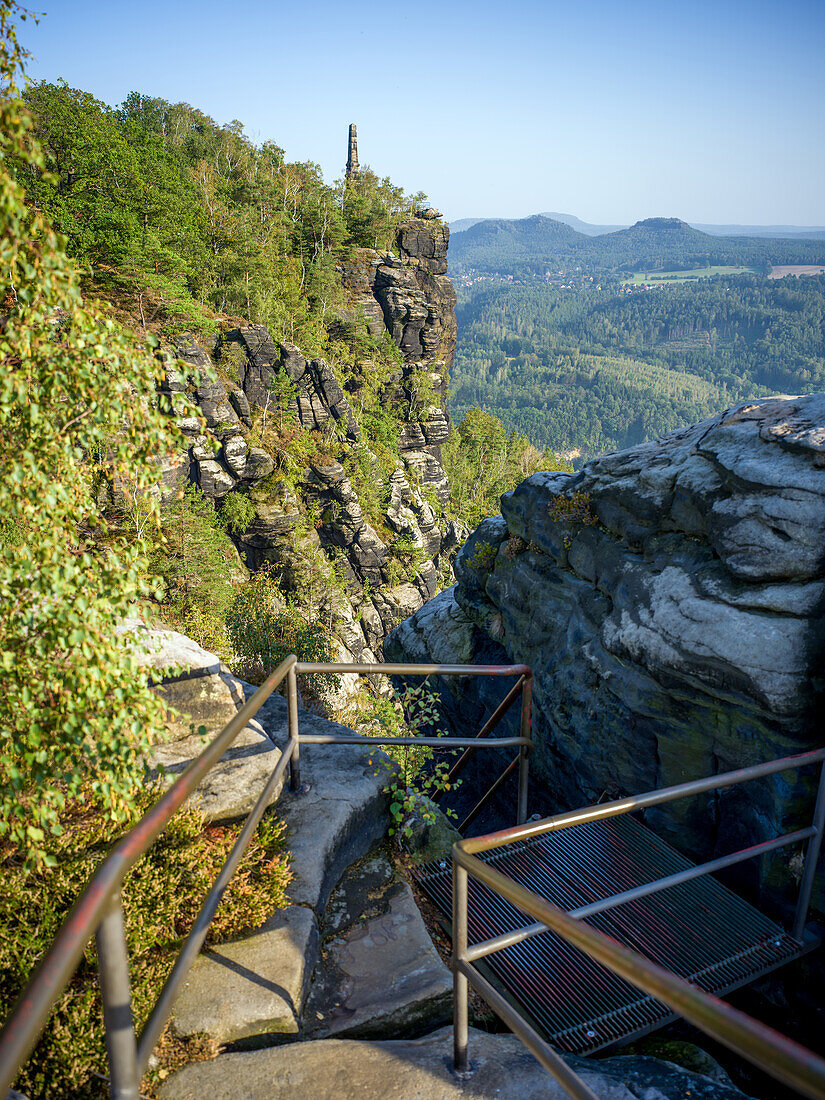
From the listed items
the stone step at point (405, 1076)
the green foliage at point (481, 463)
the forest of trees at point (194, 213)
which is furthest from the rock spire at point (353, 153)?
the stone step at point (405, 1076)

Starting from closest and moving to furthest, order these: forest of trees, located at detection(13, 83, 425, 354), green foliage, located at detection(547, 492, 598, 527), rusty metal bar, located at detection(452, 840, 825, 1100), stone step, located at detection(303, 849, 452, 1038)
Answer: rusty metal bar, located at detection(452, 840, 825, 1100), stone step, located at detection(303, 849, 452, 1038), green foliage, located at detection(547, 492, 598, 527), forest of trees, located at detection(13, 83, 425, 354)

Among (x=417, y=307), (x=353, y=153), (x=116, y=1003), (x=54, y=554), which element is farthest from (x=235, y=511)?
(x=353, y=153)

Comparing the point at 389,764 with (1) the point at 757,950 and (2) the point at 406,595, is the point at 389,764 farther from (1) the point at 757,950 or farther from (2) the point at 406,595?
(2) the point at 406,595

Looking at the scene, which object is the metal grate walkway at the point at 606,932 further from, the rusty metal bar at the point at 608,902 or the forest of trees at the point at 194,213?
the forest of trees at the point at 194,213

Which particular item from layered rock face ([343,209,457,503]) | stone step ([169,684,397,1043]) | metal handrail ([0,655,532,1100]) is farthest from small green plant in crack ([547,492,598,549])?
layered rock face ([343,209,457,503])

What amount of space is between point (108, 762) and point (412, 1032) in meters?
1.98

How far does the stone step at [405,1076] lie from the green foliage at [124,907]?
0.29 meters

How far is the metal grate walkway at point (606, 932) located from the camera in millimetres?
3252

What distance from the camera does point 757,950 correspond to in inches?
149

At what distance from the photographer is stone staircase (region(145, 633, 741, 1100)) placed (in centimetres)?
Result: 244

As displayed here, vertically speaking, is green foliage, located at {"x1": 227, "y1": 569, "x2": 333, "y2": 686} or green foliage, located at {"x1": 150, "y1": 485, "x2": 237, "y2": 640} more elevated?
green foliage, located at {"x1": 227, "y1": 569, "x2": 333, "y2": 686}

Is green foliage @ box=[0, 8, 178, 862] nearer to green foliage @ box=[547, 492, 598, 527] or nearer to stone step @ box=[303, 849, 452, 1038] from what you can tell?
stone step @ box=[303, 849, 452, 1038]

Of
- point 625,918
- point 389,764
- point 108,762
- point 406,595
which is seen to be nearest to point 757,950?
point 625,918

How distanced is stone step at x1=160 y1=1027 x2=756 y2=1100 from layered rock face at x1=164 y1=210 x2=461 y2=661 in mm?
24393
